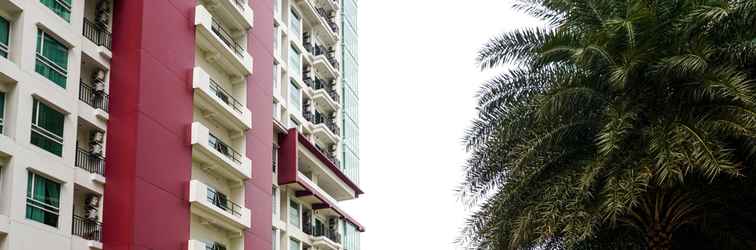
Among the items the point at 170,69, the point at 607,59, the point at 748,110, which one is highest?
the point at 170,69

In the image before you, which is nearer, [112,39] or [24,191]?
[24,191]

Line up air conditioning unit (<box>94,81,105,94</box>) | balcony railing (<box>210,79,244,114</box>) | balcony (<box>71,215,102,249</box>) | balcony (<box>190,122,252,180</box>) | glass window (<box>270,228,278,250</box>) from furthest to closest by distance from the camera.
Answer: glass window (<box>270,228,278,250</box>), balcony railing (<box>210,79,244,114</box>), balcony (<box>190,122,252,180</box>), air conditioning unit (<box>94,81,105,94</box>), balcony (<box>71,215,102,249</box>)

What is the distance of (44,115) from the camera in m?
24.5

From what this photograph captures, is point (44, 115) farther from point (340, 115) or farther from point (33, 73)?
point (340, 115)

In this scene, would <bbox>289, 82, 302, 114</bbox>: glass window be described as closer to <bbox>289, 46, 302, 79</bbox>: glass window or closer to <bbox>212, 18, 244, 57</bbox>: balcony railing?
<bbox>289, 46, 302, 79</bbox>: glass window

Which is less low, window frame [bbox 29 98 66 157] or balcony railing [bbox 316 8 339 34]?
balcony railing [bbox 316 8 339 34]

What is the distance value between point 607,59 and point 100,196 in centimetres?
1581

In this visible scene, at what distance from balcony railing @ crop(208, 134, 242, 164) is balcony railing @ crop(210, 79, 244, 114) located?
1.66m

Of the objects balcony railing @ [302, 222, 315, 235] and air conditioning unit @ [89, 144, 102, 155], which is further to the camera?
balcony railing @ [302, 222, 315, 235]

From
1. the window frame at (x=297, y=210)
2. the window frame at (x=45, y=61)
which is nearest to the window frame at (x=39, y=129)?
the window frame at (x=45, y=61)

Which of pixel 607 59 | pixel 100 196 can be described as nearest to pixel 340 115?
pixel 100 196

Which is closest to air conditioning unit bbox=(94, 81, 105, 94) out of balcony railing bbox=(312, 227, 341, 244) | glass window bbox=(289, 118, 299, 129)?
glass window bbox=(289, 118, 299, 129)

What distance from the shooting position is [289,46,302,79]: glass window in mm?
47256

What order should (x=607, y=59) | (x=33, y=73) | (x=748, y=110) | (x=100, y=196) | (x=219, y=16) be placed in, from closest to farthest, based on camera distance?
(x=748, y=110), (x=607, y=59), (x=33, y=73), (x=100, y=196), (x=219, y=16)
